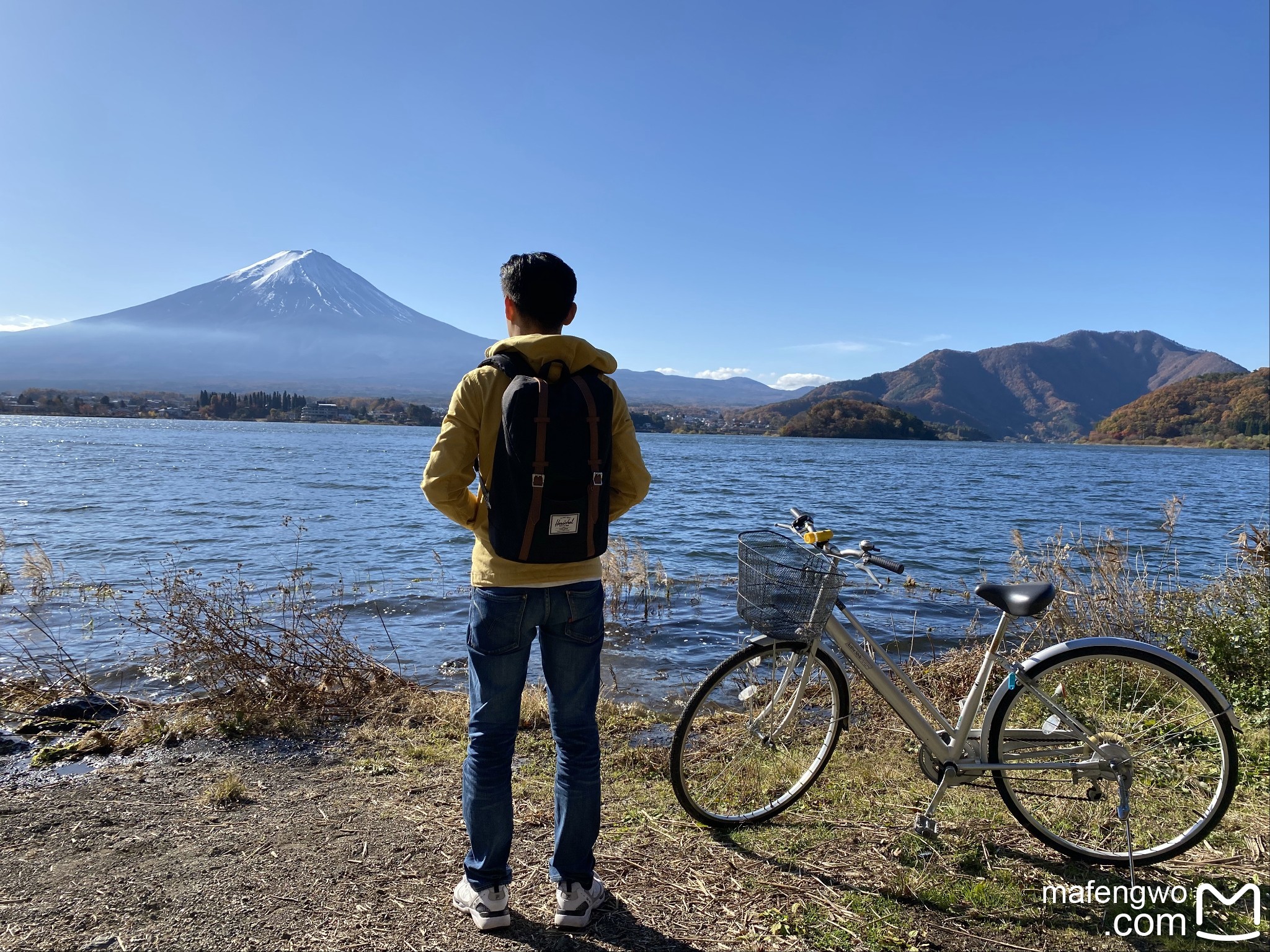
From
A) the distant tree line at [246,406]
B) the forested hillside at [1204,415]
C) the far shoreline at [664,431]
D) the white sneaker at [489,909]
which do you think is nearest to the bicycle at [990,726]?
the white sneaker at [489,909]

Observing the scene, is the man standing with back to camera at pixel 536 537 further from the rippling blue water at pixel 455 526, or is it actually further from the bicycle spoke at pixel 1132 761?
the rippling blue water at pixel 455 526

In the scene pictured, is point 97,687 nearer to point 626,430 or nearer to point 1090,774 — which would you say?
point 626,430

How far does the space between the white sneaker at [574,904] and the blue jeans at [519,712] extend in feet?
0.11

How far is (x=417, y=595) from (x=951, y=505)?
2219 cm

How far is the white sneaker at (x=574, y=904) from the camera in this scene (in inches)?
109

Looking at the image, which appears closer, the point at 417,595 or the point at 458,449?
the point at 458,449

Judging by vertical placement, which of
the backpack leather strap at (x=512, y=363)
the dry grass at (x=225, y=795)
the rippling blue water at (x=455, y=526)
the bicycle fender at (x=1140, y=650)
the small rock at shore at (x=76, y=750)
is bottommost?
the rippling blue water at (x=455, y=526)

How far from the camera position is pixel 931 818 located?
3439 mm

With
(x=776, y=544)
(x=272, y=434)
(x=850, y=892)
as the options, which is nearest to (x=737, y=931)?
(x=850, y=892)

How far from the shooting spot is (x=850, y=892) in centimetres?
305

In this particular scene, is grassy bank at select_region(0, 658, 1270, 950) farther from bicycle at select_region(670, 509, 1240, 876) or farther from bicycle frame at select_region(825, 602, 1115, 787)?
bicycle frame at select_region(825, 602, 1115, 787)

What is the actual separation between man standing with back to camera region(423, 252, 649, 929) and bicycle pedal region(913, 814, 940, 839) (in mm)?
1519

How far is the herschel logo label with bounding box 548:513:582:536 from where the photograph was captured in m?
2.53

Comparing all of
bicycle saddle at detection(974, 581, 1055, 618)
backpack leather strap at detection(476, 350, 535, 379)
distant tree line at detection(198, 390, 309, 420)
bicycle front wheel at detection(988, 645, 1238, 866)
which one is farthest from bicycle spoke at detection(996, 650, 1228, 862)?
distant tree line at detection(198, 390, 309, 420)
